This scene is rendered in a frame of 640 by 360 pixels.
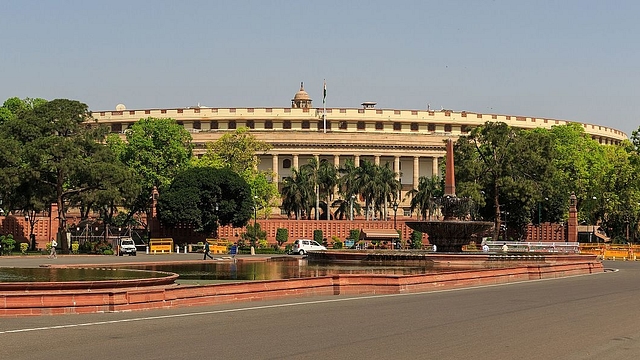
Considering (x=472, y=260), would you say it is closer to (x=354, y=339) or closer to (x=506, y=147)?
(x=354, y=339)

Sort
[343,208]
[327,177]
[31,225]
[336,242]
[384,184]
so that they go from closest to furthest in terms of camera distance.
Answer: [31,225], [336,242], [327,177], [384,184], [343,208]

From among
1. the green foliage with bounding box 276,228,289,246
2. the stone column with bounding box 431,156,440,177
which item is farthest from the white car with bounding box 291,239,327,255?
the stone column with bounding box 431,156,440,177

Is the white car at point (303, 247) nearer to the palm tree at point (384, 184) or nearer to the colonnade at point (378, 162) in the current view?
the palm tree at point (384, 184)

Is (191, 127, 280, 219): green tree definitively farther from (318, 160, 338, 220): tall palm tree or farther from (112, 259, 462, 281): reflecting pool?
(112, 259, 462, 281): reflecting pool

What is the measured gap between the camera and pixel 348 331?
1880cm

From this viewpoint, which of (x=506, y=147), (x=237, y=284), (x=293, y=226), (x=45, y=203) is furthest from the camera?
(x=293, y=226)

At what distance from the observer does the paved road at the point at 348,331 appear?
1589cm

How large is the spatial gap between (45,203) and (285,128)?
69634 millimetres

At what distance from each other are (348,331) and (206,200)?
6444 centimetres

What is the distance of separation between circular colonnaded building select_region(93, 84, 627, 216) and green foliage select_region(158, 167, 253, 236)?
39.7 meters

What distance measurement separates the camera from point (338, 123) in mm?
140875

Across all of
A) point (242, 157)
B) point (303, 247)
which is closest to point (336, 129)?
point (242, 157)

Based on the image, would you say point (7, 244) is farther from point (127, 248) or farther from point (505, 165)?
point (505, 165)

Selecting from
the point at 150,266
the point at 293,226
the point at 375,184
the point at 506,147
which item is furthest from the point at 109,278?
the point at 375,184
